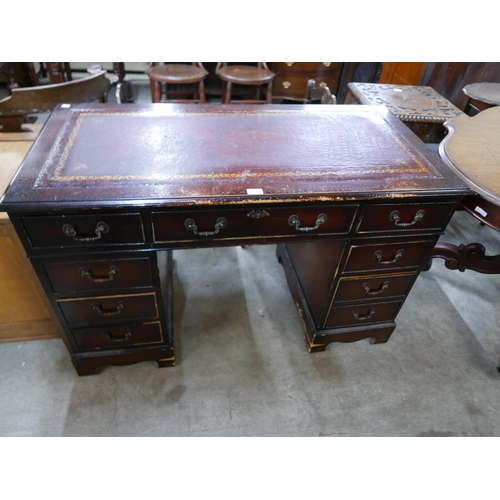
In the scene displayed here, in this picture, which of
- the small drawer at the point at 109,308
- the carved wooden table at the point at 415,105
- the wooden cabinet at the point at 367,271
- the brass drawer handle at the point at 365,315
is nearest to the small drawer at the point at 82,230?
the small drawer at the point at 109,308

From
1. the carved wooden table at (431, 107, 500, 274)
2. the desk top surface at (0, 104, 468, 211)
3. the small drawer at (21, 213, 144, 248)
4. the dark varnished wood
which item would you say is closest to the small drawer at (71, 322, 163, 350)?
the small drawer at (21, 213, 144, 248)

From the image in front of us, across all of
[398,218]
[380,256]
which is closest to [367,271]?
[380,256]

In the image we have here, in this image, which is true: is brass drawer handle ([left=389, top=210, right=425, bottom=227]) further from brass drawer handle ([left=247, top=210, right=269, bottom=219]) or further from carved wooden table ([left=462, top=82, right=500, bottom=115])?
carved wooden table ([left=462, top=82, right=500, bottom=115])

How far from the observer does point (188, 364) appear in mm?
→ 1615

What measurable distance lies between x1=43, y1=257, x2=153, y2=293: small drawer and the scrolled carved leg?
1444 mm

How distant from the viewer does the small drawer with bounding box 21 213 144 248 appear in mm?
1011

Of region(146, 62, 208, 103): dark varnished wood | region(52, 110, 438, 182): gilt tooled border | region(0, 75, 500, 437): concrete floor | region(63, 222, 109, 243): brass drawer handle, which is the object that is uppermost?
region(52, 110, 438, 182): gilt tooled border

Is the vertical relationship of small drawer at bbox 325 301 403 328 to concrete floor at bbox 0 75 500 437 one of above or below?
above

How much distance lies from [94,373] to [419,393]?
57.1 inches

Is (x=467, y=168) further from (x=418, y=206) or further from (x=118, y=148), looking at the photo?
(x=118, y=148)

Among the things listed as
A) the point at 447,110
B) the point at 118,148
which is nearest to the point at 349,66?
the point at 447,110

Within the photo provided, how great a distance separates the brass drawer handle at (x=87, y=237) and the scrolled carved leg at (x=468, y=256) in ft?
5.17

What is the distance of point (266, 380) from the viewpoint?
1.58 m

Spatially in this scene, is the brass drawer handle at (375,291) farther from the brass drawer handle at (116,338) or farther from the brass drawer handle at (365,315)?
the brass drawer handle at (116,338)
